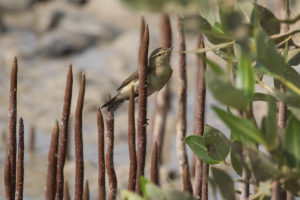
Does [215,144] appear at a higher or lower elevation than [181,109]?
lower

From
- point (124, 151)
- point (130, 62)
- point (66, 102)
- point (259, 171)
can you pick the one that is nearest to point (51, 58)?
point (130, 62)

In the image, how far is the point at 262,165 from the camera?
1122mm

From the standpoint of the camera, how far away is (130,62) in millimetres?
8266

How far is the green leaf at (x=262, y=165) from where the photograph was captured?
1.11 m

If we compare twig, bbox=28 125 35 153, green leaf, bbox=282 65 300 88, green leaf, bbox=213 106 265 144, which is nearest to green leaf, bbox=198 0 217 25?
green leaf, bbox=282 65 300 88

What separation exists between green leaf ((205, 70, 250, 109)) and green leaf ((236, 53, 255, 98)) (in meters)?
0.02

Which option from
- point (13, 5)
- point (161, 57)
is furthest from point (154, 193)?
point (13, 5)

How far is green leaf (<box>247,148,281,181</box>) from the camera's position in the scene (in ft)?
3.64

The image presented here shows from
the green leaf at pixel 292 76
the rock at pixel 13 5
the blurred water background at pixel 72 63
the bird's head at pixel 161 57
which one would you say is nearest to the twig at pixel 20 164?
the green leaf at pixel 292 76

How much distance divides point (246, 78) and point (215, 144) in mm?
380

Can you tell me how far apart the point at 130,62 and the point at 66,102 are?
21.7ft

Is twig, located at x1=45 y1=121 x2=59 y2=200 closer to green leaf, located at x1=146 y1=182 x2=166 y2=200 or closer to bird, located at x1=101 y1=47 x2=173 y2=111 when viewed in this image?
green leaf, located at x1=146 y1=182 x2=166 y2=200

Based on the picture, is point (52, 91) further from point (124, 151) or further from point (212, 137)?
point (212, 137)

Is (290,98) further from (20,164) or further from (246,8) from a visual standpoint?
(20,164)
